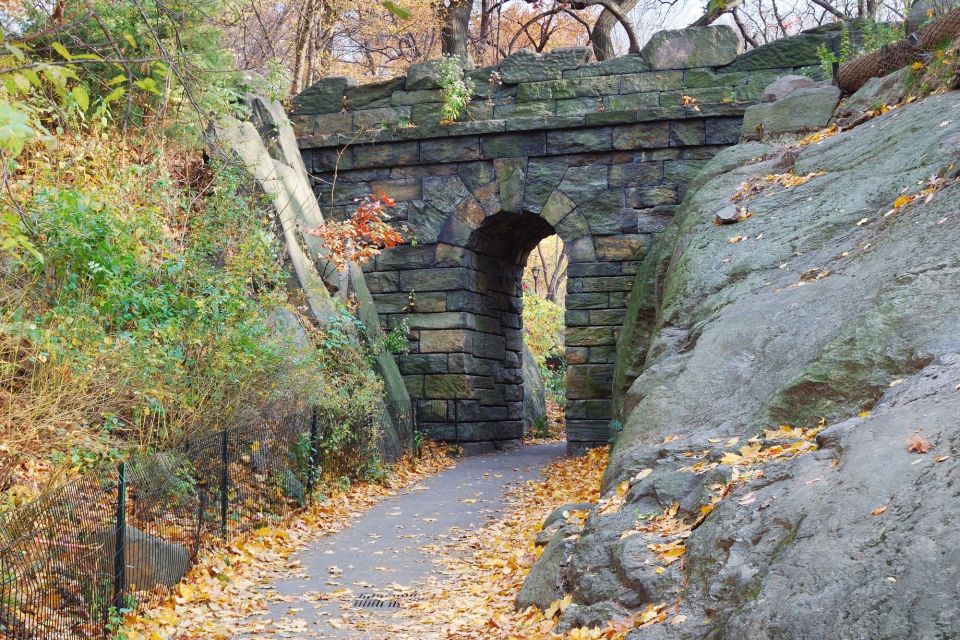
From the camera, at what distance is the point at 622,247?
12.2m

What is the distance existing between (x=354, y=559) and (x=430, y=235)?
6530 millimetres

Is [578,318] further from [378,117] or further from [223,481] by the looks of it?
[223,481]

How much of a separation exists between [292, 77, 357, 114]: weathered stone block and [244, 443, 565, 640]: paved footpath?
5756 mm

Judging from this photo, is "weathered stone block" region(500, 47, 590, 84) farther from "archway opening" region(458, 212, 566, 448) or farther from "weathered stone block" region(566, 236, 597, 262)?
"weathered stone block" region(566, 236, 597, 262)

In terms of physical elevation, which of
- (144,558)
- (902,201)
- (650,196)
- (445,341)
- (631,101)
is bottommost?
(144,558)

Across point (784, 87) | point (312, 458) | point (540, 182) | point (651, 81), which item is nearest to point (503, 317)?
point (540, 182)

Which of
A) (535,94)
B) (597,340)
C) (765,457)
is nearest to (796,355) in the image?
(765,457)

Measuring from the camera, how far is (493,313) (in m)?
13.7

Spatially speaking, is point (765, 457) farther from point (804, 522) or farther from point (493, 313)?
point (493, 313)

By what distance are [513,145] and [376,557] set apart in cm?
702

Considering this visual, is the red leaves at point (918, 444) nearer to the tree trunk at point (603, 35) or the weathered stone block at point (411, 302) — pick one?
the weathered stone block at point (411, 302)

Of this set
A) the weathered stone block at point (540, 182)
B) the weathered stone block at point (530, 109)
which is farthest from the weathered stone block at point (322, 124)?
the weathered stone block at point (540, 182)

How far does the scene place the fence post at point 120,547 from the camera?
524cm

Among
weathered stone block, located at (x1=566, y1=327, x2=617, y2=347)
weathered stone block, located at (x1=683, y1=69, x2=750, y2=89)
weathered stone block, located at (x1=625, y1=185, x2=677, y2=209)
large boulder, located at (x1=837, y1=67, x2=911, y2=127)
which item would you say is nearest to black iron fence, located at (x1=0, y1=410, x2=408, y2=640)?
weathered stone block, located at (x1=566, y1=327, x2=617, y2=347)
